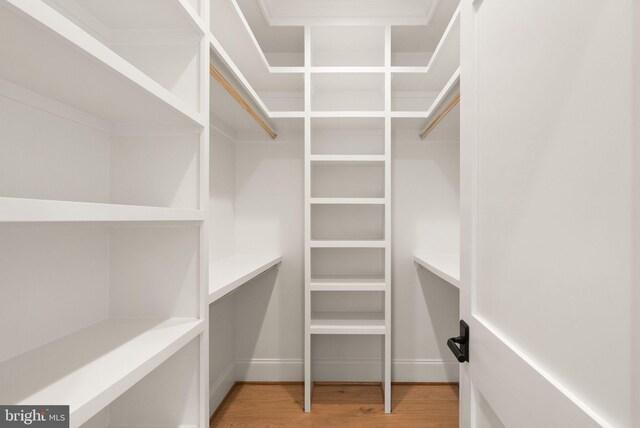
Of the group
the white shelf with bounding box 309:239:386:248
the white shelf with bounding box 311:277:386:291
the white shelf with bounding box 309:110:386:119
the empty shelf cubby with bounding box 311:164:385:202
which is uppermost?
the white shelf with bounding box 309:110:386:119

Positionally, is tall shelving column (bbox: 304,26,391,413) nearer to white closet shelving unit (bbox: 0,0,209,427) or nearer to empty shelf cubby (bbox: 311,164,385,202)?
empty shelf cubby (bbox: 311,164,385,202)

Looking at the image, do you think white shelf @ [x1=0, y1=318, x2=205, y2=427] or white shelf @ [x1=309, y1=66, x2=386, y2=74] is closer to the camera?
white shelf @ [x1=0, y1=318, x2=205, y2=427]

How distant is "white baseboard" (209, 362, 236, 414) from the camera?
1956mm

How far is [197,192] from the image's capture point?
104 cm

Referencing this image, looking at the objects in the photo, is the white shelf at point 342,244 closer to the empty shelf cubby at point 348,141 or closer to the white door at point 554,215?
the empty shelf cubby at point 348,141

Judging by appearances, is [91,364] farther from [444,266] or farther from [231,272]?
[444,266]

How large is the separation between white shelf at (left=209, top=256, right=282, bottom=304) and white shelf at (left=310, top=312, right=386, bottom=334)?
449mm

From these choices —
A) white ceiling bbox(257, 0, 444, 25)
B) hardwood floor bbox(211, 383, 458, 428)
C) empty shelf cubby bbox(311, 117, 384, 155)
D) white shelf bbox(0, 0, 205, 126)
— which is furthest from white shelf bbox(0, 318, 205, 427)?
white ceiling bbox(257, 0, 444, 25)

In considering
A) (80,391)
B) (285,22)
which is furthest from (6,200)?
(285,22)

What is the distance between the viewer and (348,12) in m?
1.95

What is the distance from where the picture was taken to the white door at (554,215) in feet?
1.27

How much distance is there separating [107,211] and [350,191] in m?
1.83

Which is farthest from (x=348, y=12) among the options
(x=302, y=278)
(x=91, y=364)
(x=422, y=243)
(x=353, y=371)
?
(x=353, y=371)

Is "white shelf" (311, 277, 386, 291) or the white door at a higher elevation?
the white door
